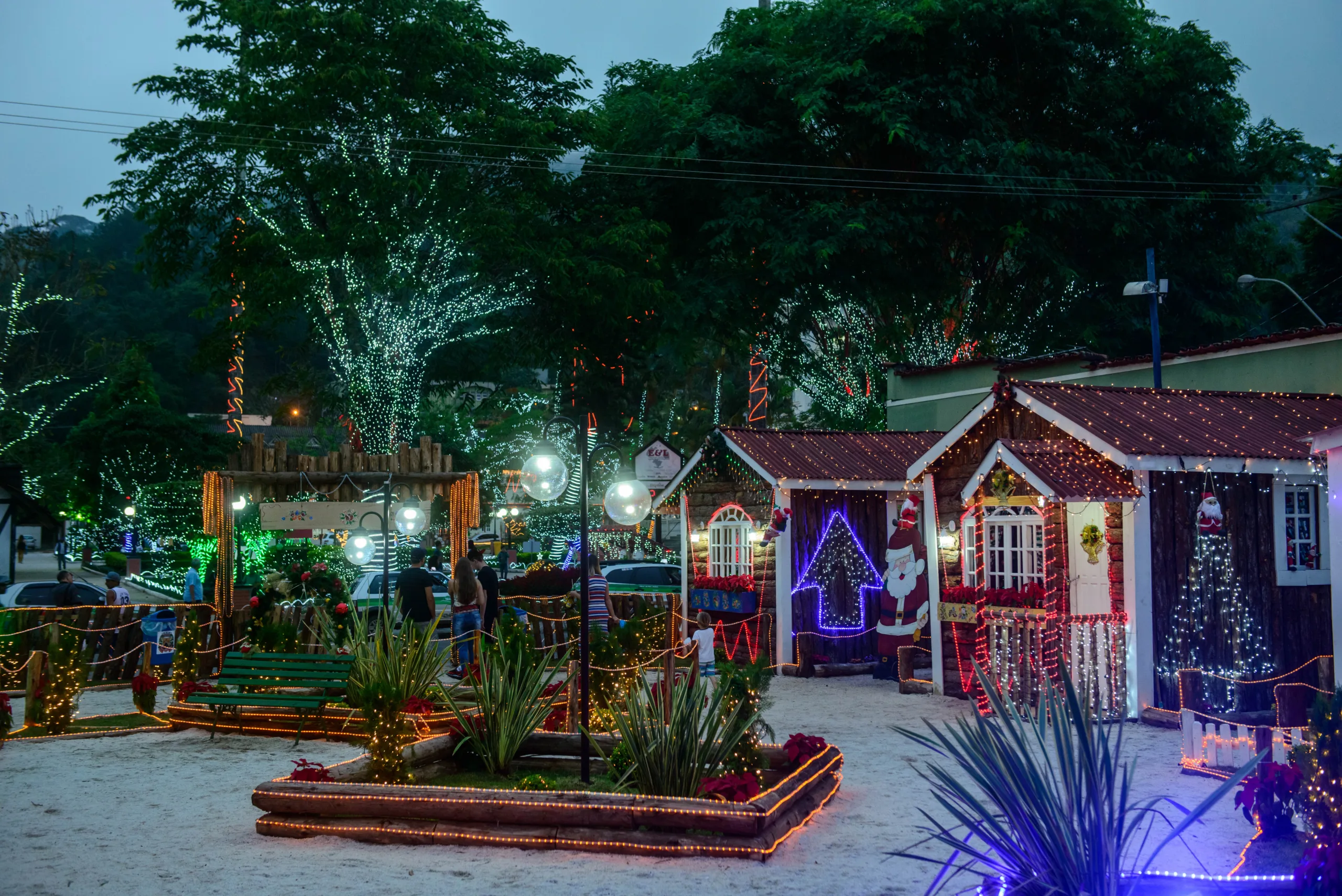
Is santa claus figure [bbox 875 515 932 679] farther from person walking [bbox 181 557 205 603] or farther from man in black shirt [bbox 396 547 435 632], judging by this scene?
person walking [bbox 181 557 205 603]

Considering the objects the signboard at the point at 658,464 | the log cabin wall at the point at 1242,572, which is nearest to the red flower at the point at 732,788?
the log cabin wall at the point at 1242,572

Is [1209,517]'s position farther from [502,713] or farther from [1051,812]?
[1051,812]

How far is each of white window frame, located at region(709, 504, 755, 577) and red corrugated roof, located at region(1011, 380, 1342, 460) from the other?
5814 mm

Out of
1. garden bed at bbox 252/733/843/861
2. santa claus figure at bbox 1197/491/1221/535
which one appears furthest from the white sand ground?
santa claus figure at bbox 1197/491/1221/535

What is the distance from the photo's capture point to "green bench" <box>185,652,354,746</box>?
11.7 metres

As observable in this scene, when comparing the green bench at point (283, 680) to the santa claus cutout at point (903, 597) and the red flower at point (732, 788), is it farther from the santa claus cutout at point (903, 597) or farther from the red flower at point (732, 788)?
the santa claus cutout at point (903, 597)

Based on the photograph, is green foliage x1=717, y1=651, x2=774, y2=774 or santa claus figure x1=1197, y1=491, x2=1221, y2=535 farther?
santa claus figure x1=1197, y1=491, x2=1221, y2=535

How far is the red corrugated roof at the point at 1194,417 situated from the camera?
1270 cm

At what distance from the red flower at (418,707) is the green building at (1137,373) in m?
8.91

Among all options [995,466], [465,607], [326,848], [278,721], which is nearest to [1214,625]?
[995,466]

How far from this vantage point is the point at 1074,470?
502 inches

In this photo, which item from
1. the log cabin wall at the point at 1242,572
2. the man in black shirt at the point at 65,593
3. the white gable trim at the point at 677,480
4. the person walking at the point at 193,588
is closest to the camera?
the log cabin wall at the point at 1242,572

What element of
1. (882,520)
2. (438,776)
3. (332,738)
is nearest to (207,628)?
(332,738)

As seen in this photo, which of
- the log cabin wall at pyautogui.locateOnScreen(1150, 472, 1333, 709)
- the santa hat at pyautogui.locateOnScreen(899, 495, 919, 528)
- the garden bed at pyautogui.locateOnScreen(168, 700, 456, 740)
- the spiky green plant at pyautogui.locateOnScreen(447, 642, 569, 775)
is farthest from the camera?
the santa hat at pyautogui.locateOnScreen(899, 495, 919, 528)
